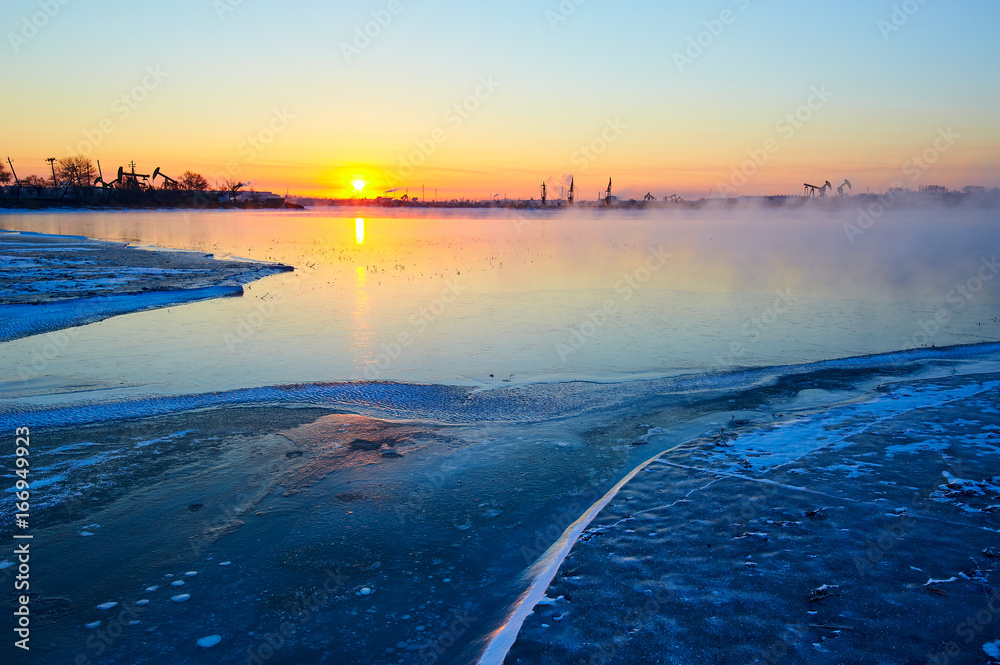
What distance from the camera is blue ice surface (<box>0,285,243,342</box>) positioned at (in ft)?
39.4

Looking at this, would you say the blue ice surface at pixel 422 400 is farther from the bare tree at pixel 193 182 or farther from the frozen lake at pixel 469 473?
the bare tree at pixel 193 182

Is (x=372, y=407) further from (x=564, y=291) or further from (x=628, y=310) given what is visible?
(x=564, y=291)

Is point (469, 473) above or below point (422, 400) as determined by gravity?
below

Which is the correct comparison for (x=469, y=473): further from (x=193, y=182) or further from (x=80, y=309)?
(x=193, y=182)

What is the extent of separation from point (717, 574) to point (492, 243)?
34.7m

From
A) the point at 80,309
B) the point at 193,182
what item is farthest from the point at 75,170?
the point at 80,309

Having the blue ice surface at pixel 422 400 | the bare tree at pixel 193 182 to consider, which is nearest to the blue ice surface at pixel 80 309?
the blue ice surface at pixel 422 400

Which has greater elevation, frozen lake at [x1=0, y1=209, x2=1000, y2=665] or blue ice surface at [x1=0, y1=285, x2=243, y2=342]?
blue ice surface at [x1=0, y1=285, x2=243, y2=342]

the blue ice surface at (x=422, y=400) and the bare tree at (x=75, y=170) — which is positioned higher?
the bare tree at (x=75, y=170)

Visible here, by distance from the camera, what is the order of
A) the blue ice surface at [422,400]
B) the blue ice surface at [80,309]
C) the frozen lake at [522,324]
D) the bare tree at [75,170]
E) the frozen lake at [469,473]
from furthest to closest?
the bare tree at [75,170], the blue ice surface at [80,309], the frozen lake at [522,324], the blue ice surface at [422,400], the frozen lake at [469,473]

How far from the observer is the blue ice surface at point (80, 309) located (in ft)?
39.4

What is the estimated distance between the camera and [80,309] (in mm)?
13734

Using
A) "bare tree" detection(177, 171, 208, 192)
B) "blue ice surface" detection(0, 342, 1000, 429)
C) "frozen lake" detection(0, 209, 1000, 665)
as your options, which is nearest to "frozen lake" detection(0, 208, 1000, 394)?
"frozen lake" detection(0, 209, 1000, 665)

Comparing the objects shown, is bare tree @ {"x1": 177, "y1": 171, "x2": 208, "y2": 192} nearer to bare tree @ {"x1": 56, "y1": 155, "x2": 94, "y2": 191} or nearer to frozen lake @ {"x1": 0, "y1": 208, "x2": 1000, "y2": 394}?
bare tree @ {"x1": 56, "y1": 155, "x2": 94, "y2": 191}
